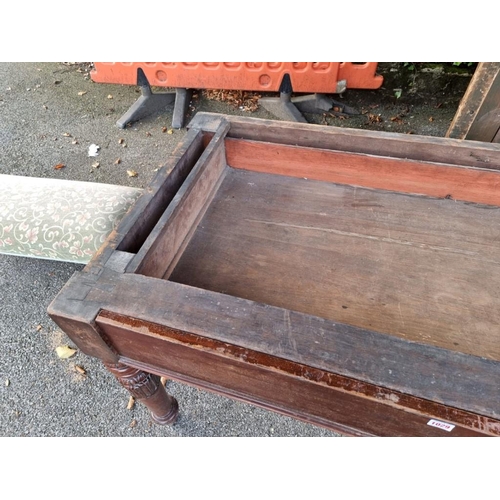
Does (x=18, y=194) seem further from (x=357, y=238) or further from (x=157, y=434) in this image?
(x=357, y=238)

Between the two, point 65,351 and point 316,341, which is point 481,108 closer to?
point 316,341

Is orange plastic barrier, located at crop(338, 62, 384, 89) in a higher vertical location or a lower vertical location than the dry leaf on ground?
higher

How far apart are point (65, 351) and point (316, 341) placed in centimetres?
153

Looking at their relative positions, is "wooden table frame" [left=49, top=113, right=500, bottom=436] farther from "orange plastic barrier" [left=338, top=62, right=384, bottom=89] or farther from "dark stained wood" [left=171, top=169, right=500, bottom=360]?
"orange plastic barrier" [left=338, top=62, right=384, bottom=89]

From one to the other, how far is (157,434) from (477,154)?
1.61 m

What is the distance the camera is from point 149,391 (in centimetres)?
123

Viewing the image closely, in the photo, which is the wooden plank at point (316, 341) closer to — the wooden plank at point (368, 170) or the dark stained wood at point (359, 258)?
the dark stained wood at point (359, 258)

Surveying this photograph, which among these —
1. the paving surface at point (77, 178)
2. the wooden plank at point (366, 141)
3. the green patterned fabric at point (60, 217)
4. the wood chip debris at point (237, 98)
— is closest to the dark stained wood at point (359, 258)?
the wooden plank at point (366, 141)

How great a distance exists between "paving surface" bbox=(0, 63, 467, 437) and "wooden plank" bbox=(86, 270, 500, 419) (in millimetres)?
990

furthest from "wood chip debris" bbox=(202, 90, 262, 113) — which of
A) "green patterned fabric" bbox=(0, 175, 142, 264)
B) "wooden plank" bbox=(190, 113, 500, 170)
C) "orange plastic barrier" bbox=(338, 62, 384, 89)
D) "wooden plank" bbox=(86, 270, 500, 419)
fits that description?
"wooden plank" bbox=(86, 270, 500, 419)

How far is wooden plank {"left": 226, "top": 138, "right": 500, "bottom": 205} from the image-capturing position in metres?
1.18

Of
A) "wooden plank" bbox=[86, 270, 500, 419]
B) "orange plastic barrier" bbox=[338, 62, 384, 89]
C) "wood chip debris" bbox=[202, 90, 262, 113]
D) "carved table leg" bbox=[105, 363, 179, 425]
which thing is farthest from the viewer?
"wood chip debris" bbox=[202, 90, 262, 113]

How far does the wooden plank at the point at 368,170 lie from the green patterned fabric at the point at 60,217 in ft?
1.99

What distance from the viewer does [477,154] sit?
3.78ft
